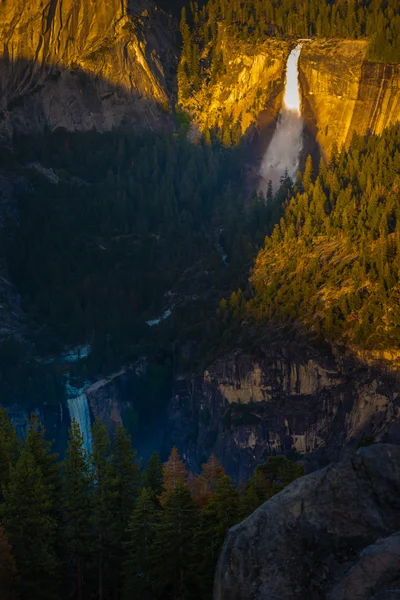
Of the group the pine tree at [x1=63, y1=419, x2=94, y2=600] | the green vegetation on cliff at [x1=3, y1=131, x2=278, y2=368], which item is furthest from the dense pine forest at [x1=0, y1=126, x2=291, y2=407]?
the pine tree at [x1=63, y1=419, x2=94, y2=600]

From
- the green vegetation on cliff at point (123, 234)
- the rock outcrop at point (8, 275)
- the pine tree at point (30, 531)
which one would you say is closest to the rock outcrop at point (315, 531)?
the pine tree at point (30, 531)

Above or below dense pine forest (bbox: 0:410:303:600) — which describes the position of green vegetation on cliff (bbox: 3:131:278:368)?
above

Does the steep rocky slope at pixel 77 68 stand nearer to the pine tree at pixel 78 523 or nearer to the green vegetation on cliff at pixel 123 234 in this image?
the green vegetation on cliff at pixel 123 234

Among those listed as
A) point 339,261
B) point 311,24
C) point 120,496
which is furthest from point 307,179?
point 120,496

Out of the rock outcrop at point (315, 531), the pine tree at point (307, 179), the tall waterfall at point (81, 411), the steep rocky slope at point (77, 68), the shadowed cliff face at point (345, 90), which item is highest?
the steep rocky slope at point (77, 68)

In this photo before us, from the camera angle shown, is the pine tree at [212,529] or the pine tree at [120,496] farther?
the pine tree at [120,496]

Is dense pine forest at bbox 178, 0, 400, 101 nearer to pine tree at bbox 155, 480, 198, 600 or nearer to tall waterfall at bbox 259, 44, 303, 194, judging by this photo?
tall waterfall at bbox 259, 44, 303, 194

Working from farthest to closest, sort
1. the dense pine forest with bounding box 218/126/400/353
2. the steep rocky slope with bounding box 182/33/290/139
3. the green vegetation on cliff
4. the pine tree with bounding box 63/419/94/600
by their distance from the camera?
the steep rocky slope with bounding box 182/33/290/139 → the green vegetation on cliff → the dense pine forest with bounding box 218/126/400/353 → the pine tree with bounding box 63/419/94/600
